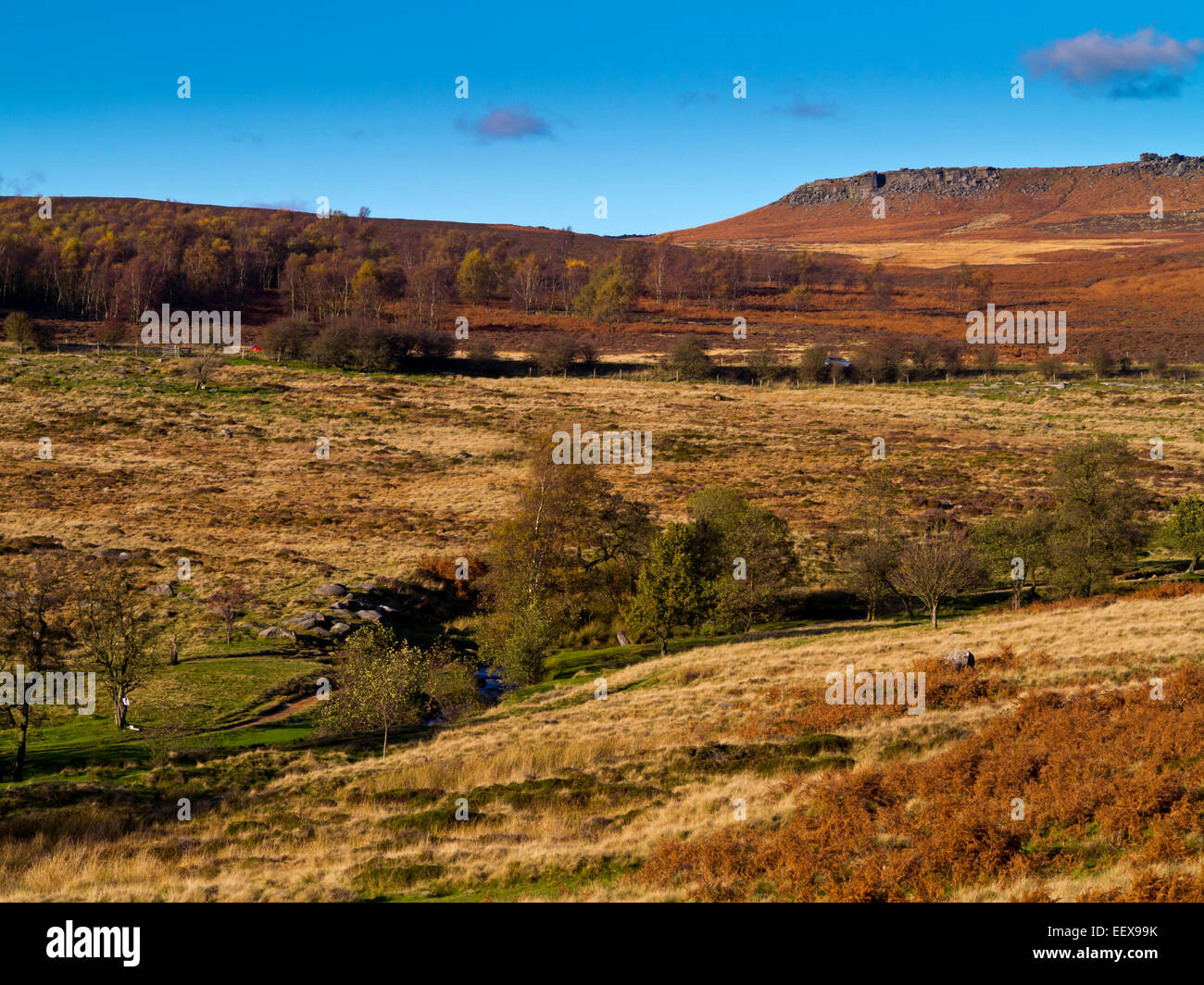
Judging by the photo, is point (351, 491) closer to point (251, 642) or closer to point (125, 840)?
point (251, 642)

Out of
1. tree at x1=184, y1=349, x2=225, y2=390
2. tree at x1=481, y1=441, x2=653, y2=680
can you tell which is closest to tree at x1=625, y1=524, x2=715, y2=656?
tree at x1=481, y1=441, x2=653, y2=680

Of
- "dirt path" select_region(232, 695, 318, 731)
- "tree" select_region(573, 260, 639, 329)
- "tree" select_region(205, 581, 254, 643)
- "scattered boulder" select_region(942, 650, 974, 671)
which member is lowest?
"dirt path" select_region(232, 695, 318, 731)

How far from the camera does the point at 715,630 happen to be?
44625 mm

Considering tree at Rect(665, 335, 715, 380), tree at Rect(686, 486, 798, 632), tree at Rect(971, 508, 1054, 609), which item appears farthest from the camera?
tree at Rect(665, 335, 715, 380)

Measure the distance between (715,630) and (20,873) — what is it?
32.6m

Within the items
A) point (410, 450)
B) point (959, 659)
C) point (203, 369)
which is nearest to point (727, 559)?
point (959, 659)

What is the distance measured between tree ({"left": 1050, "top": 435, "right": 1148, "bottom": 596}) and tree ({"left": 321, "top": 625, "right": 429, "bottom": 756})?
30641mm

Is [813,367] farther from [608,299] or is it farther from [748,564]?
[748,564]

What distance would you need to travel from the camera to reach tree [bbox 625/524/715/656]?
39.0 meters

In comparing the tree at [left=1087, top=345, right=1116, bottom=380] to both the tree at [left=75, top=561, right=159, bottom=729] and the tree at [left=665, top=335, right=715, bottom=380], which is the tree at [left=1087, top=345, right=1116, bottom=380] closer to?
the tree at [left=665, top=335, right=715, bottom=380]

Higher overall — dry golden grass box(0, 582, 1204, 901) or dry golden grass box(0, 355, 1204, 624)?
dry golden grass box(0, 355, 1204, 624)

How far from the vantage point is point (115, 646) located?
3052 centimetres

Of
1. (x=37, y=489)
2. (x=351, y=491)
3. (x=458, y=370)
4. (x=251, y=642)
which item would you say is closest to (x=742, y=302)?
(x=458, y=370)

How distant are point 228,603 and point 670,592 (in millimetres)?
20260
